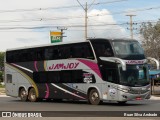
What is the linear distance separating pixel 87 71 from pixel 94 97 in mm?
1561

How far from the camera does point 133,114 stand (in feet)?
35.3

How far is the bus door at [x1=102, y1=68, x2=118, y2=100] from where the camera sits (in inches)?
937

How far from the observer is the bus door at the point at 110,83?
2380cm

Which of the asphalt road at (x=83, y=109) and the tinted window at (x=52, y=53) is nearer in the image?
the asphalt road at (x=83, y=109)

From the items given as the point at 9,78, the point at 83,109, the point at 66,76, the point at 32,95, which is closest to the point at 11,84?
the point at 9,78

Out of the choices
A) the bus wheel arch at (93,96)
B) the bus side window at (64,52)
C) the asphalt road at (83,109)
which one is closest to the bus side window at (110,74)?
the bus wheel arch at (93,96)

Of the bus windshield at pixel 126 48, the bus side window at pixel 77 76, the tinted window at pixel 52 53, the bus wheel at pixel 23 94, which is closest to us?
the bus windshield at pixel 126 48

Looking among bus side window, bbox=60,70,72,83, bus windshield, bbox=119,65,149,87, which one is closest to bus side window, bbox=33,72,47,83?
bus side window, bbox=60,70,72,83

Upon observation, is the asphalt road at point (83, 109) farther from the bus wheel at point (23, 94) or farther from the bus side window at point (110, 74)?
the bus wheel at point (23, 94)

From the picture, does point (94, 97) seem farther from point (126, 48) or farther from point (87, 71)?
point (126, 48)

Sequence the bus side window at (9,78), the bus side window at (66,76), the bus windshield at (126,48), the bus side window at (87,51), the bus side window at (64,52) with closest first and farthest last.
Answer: the bus windshield at (126,48) → the bus side window at (87,51) → the bus side window at (64,52) → the bus side window at (66,76) → the bus side window at (9,78)

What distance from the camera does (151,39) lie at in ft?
220

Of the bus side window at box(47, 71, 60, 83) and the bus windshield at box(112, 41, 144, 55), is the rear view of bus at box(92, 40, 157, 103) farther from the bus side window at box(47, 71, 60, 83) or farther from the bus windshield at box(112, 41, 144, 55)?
the bus side window at box(47, 71, 60, 83)

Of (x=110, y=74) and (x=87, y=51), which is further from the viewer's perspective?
(x=87, y=51)
